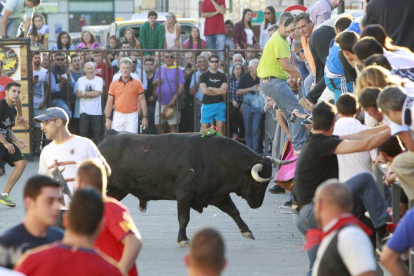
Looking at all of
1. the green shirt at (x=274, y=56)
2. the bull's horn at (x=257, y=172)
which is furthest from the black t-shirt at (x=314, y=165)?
the green shirt at (x=274, y=56)

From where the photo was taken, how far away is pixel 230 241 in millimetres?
10938

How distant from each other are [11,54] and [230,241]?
8744 millimetres

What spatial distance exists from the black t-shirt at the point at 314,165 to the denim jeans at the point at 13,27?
1248 centimetres

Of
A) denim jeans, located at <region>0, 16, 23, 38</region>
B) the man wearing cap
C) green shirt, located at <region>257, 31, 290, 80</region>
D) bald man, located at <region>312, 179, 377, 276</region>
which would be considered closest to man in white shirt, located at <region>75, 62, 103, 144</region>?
denim jeans, located at <region>0, 16, 23, 38</region>

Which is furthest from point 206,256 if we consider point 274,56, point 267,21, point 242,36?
point 242,36

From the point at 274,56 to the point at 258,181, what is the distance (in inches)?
126

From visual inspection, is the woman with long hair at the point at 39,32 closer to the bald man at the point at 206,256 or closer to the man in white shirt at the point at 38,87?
the man in white shirt at the point at 38,87

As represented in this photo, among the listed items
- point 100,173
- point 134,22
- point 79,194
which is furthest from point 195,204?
point 134,22

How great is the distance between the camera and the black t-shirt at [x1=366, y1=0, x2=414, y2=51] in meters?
8.95

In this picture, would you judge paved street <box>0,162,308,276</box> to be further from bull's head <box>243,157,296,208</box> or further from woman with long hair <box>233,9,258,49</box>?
woman with long hair <box>233,9,258,49</box>

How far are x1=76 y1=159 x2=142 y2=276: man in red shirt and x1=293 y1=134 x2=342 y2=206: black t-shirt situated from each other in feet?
6.06

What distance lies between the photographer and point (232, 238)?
11.1 m

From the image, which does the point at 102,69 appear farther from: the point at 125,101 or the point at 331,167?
the point at 331,167

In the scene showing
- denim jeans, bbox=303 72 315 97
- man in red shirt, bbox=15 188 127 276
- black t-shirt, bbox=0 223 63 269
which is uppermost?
man in red shirt, bbox=15 188 127 276
